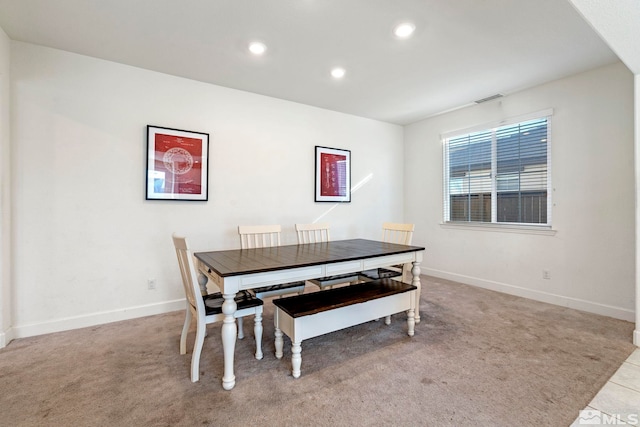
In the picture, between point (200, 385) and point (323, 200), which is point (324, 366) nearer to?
point (200, 385)

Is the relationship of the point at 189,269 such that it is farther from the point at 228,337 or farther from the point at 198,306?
the point at 228,337

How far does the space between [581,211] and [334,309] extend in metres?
3.04

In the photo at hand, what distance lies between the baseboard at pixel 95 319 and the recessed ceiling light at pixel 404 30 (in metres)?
3.40

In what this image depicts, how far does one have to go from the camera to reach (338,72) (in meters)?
3.09

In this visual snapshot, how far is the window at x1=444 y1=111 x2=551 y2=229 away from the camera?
11.4ft

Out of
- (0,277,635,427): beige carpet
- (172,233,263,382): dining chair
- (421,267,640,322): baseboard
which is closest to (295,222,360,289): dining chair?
(0,277,635,427): beige carpet

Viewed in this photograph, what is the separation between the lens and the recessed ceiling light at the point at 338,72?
3.02 m

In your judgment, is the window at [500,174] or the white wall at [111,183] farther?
the window at [500,174]

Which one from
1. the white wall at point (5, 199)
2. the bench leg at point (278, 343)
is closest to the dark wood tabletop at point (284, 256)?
the bench leg at point (278, 343)

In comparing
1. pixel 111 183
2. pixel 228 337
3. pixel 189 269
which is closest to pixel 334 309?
pixel 228 337

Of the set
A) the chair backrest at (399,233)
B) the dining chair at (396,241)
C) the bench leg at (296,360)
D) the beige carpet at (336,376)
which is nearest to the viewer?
the beige carpet at (336,376)

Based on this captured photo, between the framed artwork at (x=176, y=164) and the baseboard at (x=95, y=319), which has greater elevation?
the framed artwork at (x=176, y=164)

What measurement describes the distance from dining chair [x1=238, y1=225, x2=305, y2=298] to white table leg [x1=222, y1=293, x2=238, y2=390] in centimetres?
66

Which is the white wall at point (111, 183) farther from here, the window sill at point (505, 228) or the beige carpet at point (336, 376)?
the window sill at point (505, 228)
